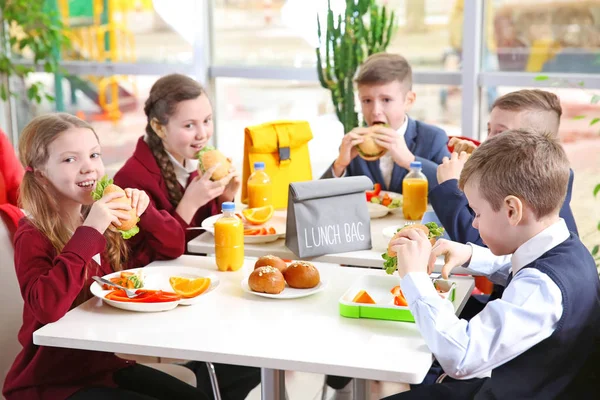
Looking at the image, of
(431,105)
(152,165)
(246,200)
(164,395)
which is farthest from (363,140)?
(431,105)

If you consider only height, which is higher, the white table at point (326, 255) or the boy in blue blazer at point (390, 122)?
the boy in blue blazer at point (390, 122)

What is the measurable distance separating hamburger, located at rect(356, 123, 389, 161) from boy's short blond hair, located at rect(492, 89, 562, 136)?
1.75 ft

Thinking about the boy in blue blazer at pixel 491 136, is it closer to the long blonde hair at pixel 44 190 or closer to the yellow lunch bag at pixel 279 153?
the yellow lunch bag at pixel 279 153

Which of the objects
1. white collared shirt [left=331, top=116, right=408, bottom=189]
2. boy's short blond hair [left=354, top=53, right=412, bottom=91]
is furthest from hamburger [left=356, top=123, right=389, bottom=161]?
boy's short blond hair [left=354, top=53, right=412, bottom=91]

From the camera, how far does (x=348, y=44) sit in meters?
4.14

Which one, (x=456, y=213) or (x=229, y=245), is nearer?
(x=229, y=245)

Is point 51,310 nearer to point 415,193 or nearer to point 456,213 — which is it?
point 456,213

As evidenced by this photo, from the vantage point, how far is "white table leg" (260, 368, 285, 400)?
182 cm

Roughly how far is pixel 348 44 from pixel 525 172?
2.60 metres

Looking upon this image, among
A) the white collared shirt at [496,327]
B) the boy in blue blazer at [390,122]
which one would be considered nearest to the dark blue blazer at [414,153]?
the boy in blue blazer at [390,122]

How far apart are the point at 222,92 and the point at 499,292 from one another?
3.14 metres

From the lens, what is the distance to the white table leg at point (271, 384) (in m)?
1.82

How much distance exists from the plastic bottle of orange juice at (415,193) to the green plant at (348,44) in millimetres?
1511

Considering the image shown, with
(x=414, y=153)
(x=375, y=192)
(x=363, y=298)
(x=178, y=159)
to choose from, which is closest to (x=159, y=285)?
(x=363, y=298)
